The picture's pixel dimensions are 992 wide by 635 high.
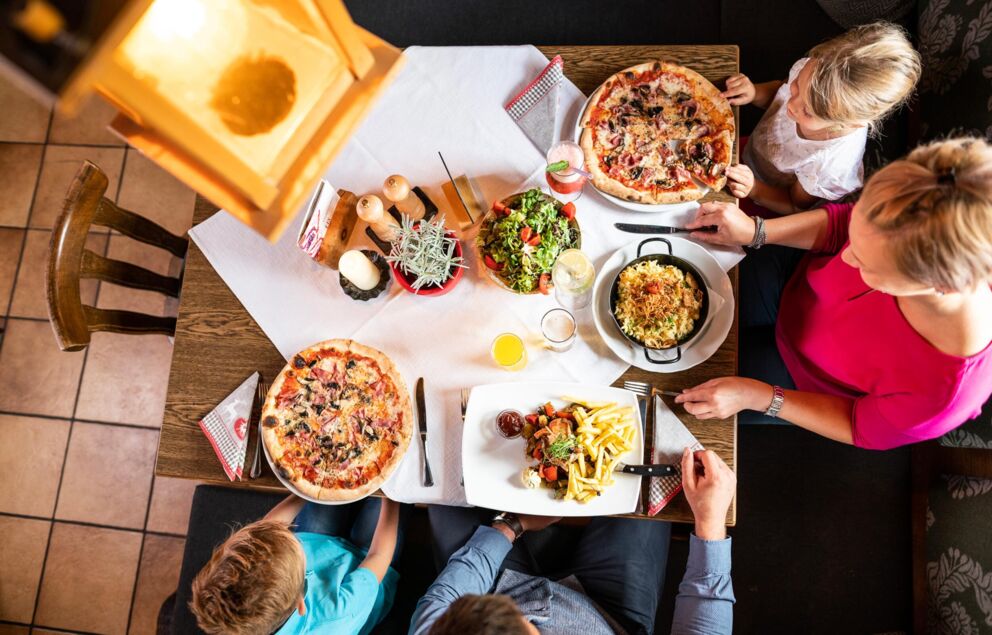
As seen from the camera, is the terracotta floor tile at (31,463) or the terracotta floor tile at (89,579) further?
the terracotta floor tile at (31,463)

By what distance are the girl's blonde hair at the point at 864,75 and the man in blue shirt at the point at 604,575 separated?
39.9 inches

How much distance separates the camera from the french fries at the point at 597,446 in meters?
1.55

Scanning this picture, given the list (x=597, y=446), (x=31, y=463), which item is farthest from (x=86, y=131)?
(x=597, y=446)

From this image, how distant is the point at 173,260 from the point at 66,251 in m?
1.25

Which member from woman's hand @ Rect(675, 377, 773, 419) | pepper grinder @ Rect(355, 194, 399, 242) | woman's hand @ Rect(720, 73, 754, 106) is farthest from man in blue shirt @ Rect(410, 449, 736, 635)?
woman's hand @ Rect(720, 73, 754, 106)

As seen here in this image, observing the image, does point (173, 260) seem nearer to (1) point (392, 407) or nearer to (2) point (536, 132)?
(1) point (392, 407)

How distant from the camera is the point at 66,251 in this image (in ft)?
5.78

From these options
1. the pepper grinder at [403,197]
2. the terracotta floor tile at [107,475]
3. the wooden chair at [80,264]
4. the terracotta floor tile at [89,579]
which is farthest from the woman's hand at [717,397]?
the terracotta floor tile at [89,579]

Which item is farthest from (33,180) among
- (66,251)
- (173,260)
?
(66,251)

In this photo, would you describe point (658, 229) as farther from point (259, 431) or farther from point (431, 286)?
point (259, 431)

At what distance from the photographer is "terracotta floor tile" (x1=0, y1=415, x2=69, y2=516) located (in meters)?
3.07

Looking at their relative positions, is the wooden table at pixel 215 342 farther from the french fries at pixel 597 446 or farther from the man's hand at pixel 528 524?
the man's hand at pixel 528 524

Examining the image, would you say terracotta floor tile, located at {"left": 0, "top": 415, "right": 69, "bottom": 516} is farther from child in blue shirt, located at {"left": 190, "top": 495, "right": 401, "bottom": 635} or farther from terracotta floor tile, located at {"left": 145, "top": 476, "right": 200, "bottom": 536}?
child in blue shirt, located at {"left": 190, "top": 495, "right": 401, "bottom": 635}

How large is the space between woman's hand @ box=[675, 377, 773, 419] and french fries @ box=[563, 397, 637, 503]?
17 cm
